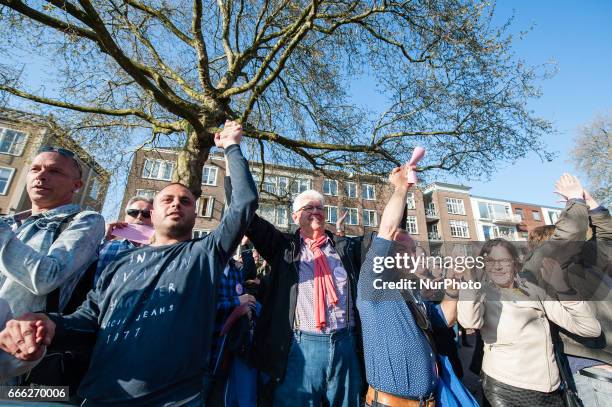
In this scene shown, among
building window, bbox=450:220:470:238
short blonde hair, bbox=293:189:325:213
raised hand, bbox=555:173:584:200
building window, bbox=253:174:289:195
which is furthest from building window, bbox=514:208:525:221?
short blonde hair, bbox=293:189:325:213

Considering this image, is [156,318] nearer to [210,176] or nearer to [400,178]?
[400,178]

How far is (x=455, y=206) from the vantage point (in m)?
41.2

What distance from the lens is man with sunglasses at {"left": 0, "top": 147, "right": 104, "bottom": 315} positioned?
135 centimetres

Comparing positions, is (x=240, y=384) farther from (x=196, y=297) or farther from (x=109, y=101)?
(x=109, y=101)

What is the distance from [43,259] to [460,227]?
151 feet

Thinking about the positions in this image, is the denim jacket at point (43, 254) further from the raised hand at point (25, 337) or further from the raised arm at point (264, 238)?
the raised arm at point (264, 238)

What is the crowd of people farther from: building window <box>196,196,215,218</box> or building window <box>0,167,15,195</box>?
building window <box>0,167,15,195</box>

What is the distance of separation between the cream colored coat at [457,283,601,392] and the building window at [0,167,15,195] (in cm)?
3189

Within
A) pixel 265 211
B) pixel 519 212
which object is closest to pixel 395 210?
pixel 265 211

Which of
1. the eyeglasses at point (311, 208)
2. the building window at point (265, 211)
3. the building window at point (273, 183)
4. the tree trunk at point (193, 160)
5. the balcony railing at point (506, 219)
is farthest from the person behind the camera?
the balcony railing at point (506, 219)

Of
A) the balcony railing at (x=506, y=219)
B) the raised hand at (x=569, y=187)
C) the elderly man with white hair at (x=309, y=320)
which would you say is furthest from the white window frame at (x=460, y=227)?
the elderly man with white hair at (x=309, y=320)

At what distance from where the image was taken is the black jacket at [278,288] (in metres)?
1.90

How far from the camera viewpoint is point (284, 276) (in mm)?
2168

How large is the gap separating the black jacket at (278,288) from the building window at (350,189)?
239 inches
